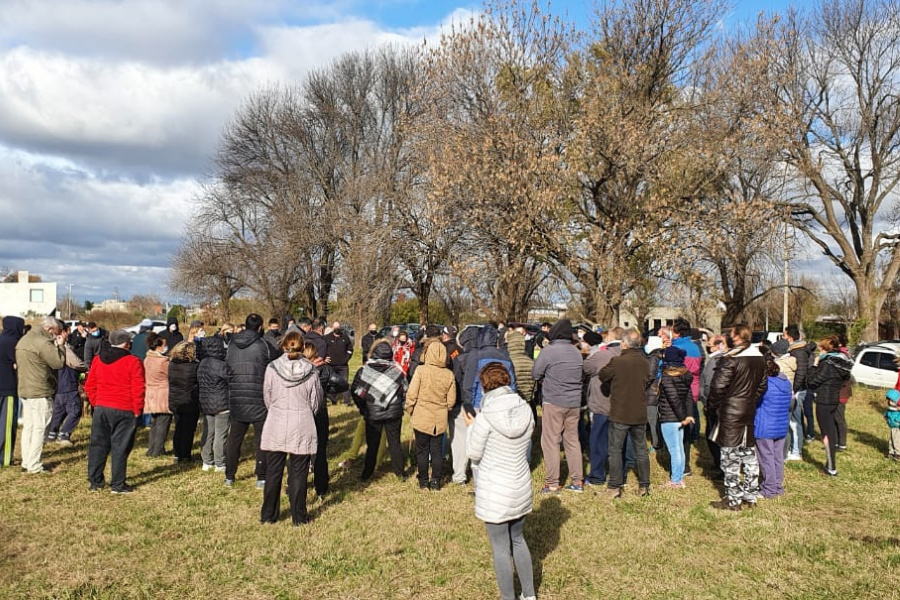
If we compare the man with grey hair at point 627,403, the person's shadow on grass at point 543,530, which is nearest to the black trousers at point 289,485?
the person's shadow on grass at point 543,530

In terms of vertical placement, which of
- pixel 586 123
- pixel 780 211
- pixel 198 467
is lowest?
pixel 198 467

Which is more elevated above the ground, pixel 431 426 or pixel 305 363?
pixel 305 363

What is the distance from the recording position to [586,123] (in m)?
17.3

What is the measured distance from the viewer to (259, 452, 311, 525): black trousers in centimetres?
636

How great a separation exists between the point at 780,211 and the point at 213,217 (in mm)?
28641

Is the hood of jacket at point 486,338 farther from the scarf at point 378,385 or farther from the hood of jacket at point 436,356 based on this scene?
the scarf at point 378,385

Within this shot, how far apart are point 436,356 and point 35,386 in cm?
503

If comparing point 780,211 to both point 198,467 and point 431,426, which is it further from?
point 198,467

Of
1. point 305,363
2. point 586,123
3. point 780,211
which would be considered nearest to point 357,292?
point 586,123

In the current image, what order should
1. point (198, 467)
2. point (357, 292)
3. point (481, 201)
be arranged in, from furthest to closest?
point (357, 292) → point (481, 201) → point (198, 467)

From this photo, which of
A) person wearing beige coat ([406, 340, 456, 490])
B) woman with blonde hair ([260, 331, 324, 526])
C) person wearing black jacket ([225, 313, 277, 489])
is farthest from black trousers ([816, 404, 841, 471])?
person wearing black jacket ([225, 313, 277, 489])

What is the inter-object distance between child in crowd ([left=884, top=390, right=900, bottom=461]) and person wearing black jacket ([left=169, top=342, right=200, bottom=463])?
9.64 meters

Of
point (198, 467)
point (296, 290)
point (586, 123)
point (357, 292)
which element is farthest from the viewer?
point (296, 290)

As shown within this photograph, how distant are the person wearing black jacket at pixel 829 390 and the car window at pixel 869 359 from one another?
10622 millimetres
